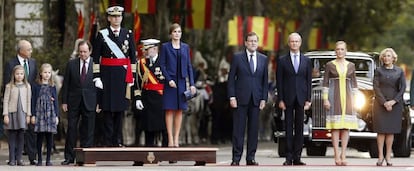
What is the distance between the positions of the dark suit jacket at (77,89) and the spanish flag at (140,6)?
8017mm

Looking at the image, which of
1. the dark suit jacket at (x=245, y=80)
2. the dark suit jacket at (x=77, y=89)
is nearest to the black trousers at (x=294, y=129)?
the dark suit jacket at (x=245, y=80)

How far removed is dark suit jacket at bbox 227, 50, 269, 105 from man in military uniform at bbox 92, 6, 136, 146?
1.51m

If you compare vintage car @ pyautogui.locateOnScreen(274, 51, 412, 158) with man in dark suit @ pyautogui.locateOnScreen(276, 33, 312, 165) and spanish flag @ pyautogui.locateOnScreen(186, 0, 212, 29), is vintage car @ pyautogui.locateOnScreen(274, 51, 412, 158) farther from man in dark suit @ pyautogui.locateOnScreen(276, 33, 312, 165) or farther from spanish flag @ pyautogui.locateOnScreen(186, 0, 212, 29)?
spanish flag @ pyautogui.locateOnScreen(186, 0, 212, 29)

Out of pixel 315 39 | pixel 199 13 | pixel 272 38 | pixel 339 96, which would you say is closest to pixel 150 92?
pixel 339 96

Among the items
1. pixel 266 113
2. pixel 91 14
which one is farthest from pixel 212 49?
pixel 91 14

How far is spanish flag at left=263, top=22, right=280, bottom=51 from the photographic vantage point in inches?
2173

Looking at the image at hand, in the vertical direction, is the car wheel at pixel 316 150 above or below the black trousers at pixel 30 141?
below

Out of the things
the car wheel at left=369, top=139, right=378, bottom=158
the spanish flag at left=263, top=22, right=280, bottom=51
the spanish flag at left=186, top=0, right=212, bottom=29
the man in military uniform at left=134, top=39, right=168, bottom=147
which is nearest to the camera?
the man in military uniform at left=134, top=39, right=168, bottom=147

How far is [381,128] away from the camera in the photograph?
26.4 meters

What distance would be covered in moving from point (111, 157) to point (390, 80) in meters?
4.83

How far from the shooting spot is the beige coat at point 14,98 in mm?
25969

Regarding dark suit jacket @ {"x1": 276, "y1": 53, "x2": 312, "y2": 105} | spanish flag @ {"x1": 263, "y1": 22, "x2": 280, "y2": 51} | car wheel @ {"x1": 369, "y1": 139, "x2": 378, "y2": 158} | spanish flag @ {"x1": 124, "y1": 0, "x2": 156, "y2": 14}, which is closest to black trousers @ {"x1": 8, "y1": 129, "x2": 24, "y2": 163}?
dark suit jacket @ {"x1": 276, "y1": 53, "x2": 312, "y2": 105}

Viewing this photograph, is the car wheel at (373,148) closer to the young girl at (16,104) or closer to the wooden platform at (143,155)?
the wooden platform at (143,155)

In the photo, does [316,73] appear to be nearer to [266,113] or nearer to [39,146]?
[39,146]
